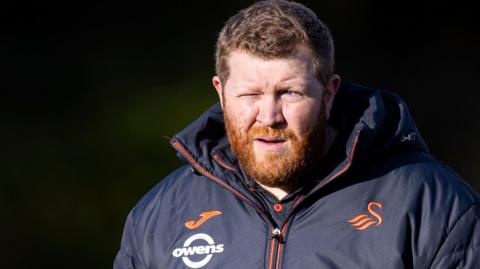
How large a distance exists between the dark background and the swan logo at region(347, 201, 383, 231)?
306 centimetres

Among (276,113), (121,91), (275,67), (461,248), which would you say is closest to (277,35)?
(275,67)

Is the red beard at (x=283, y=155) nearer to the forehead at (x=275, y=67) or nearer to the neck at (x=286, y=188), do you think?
the neck at (x=286, y=188)

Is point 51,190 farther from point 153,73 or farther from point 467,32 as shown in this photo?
point 467,32

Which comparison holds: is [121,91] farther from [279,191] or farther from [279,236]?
[279,236]

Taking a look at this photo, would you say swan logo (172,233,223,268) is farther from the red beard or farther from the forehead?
the forehead

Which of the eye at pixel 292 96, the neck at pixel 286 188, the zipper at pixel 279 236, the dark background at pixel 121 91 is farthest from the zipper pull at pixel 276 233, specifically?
the dark background at pixel 121 91

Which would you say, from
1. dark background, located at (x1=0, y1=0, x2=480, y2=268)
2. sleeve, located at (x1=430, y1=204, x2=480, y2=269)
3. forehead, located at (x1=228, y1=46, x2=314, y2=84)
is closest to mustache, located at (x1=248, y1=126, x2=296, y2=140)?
forehead, located at (x1=228, y1=46, x2=314, y2=84)

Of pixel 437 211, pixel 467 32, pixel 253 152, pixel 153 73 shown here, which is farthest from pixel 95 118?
pixel 437 211

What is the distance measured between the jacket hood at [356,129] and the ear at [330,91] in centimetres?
8

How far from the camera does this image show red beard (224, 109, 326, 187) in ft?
8.84

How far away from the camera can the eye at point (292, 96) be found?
8.74 feet

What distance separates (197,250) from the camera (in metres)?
2.78

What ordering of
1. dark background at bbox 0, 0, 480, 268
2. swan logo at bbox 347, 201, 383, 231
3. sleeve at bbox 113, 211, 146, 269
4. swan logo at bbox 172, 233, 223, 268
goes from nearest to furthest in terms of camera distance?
swan logo at bbox 347, 201, 383, 231 < swan logo at bbox 172, 233, 223, 268 < sleeve at bbox 113, 211, 146, 269 < dark background at bbox 0, 0, 480, 268

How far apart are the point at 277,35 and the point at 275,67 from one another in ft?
0.33
